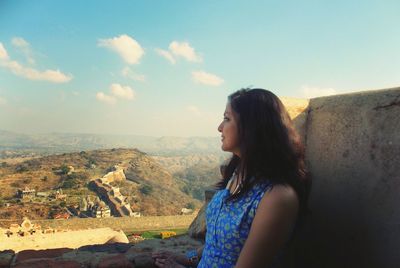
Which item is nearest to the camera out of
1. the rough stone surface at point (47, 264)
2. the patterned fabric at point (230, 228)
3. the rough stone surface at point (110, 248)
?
the patterned fabric at point (230, 228)

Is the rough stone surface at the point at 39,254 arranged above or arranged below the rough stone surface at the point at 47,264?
below

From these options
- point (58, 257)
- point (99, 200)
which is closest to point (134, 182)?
Result: point (99, 200)

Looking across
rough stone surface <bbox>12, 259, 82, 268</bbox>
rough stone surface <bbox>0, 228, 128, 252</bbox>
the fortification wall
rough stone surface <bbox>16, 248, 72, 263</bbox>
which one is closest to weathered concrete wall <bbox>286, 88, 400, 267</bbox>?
rough stone surface <bbox>12, 259, 82, 268</bbox>

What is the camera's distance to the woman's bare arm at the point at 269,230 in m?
1.42

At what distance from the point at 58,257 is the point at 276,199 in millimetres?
1698

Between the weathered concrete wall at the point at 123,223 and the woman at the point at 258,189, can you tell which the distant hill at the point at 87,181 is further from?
the woman at the point at 258,189

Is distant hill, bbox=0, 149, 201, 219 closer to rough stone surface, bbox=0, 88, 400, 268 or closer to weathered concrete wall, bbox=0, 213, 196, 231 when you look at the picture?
weathered concrete wall, bbox=0, 213, 196, 231

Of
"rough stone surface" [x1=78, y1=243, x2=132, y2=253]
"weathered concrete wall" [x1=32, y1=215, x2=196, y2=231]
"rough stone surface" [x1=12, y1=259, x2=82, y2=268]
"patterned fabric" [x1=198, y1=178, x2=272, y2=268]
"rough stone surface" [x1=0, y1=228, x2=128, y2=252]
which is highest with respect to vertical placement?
"patterned fabric" [x1=198, y1=178, x2=272, y2=268]

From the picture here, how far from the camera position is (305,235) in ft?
6.20

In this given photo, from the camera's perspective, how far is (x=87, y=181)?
2778 inches

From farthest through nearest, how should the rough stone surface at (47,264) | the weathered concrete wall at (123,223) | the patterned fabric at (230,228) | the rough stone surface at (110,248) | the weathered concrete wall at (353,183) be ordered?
the weathered concrete wall at (123,223), the rough stone surface at (110,248), the rough stone surface at (47,264), the patterned fabric at (230,228), the weathered concrete wall at (353,183)

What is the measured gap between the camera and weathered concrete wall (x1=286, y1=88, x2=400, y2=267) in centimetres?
142

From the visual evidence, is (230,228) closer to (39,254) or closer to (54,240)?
(39,254)

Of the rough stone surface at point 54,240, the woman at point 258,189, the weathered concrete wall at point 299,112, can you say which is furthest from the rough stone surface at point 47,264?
the rough stone surface at point 54,240
